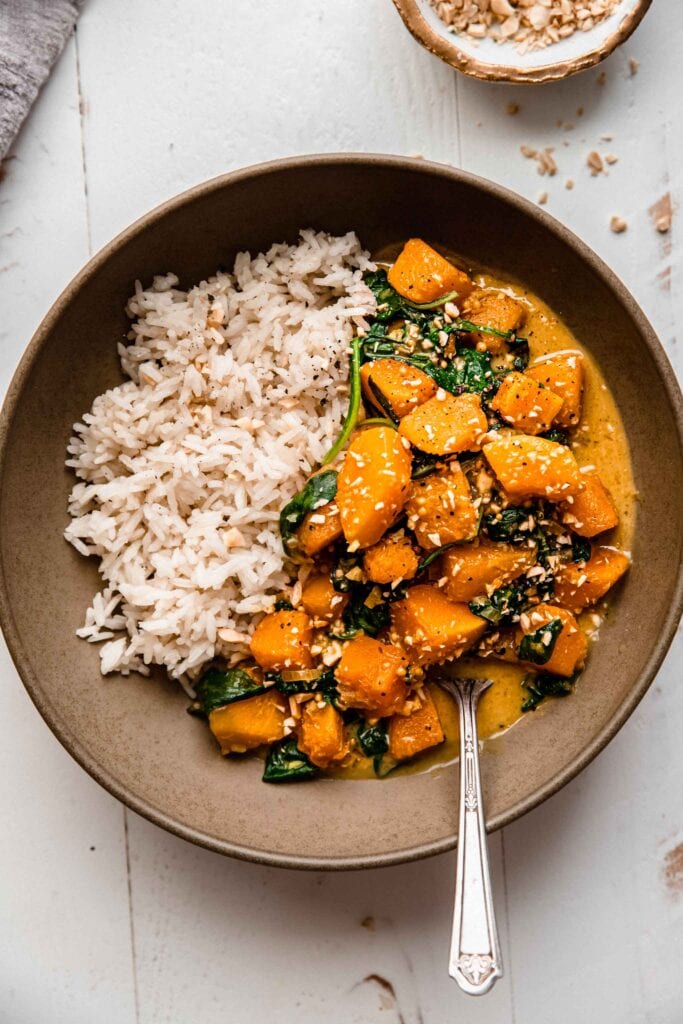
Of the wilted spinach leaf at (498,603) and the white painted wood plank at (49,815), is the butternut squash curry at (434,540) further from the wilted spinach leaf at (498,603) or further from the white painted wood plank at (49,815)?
the white painted wood plank at (49,815)

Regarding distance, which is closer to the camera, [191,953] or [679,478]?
[679,478]

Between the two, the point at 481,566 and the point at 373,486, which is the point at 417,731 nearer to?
the point at 481,566

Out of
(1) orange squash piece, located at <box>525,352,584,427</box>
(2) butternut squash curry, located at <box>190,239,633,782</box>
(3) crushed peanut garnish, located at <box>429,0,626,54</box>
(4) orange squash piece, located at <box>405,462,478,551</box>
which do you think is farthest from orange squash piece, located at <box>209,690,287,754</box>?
(3) crushed peanut garnish, located at <box>429,0,626,54</box>

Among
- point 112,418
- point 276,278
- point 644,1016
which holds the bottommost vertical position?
point 644,1016

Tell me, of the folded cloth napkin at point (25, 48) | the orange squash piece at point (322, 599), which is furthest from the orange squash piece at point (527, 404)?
the folded cloth napkin at point (25, 48)

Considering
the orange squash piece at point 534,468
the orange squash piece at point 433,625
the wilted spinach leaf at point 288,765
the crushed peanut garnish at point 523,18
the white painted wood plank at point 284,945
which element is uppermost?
the crushed peanut garnish at point 523,18

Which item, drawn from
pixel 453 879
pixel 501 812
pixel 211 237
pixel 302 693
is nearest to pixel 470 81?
pixel 211 237

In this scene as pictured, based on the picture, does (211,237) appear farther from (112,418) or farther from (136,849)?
(136,849)

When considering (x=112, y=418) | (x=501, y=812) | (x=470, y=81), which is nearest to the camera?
(x=501, y=812)

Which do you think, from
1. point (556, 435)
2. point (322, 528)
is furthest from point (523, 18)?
point (322, 528)
